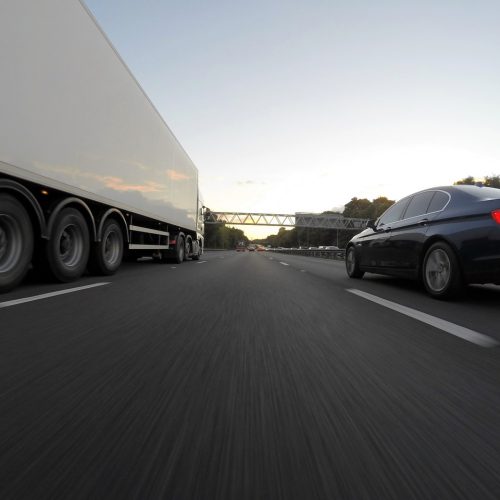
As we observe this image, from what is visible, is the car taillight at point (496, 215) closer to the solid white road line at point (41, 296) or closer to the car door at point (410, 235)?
the car door at point (410, 235)

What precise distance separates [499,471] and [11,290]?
5.98 m

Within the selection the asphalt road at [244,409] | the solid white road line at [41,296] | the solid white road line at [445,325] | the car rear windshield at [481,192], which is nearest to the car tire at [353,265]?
the car rear windshield at [481,192]

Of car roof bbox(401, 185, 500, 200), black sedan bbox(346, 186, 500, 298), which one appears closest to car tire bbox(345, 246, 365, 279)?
black sedan bbox(346, 186, 500, 298)

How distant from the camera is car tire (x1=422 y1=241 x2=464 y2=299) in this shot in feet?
19.0

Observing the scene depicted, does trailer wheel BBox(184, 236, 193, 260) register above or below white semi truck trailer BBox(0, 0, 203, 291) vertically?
below

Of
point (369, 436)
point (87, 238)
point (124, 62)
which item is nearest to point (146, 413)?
point (369, 436)

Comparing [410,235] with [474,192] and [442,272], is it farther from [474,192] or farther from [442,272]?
[474,192]

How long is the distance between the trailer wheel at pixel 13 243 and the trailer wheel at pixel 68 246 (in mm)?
634

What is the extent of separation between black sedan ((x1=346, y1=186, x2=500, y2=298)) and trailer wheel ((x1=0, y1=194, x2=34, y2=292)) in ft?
19.4

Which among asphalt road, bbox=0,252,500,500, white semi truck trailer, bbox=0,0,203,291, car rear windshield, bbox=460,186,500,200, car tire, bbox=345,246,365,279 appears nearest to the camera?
asphalt road, bbox=0,252,500,500

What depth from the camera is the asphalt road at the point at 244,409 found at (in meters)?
1.41

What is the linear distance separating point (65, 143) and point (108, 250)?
3.31 metres

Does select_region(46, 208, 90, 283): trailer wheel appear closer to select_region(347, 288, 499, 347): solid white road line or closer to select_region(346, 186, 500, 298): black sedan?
select_region(347, 288, 499, 347): solid white road line

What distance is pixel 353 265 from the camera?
Result: 33.0 feet
